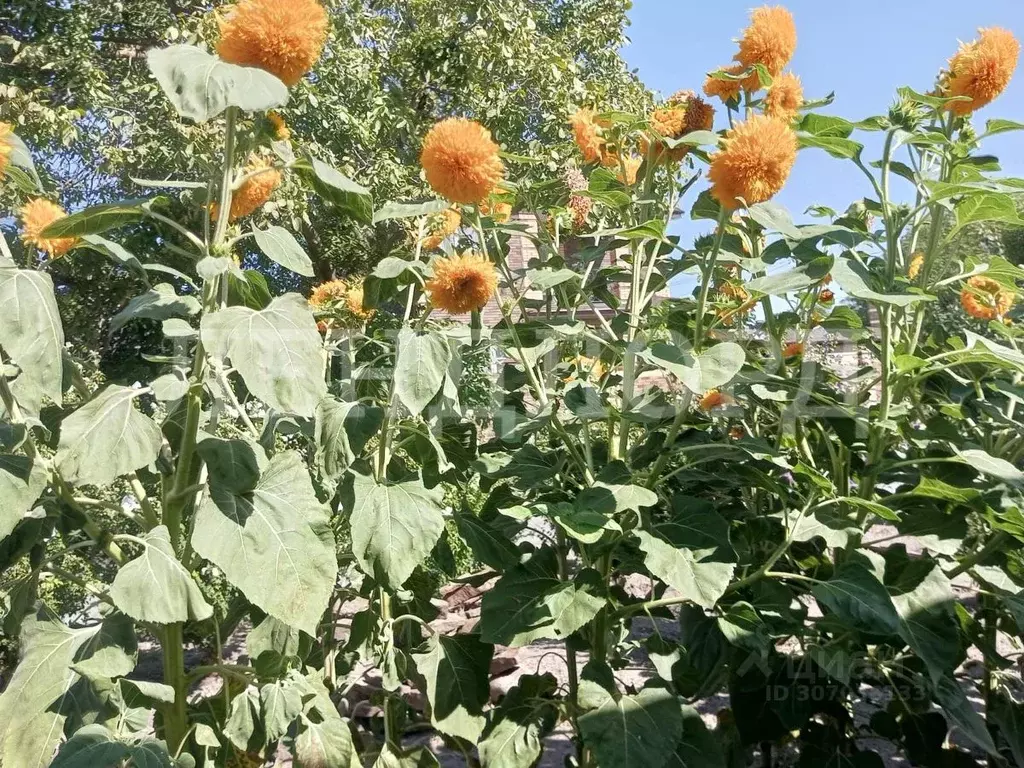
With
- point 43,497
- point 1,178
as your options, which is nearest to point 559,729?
point 43,497

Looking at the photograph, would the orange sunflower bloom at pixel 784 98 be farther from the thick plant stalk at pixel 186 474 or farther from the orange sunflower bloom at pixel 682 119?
the thick plant stalk at pixel 186 474

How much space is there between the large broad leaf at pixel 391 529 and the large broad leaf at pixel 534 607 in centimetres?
21

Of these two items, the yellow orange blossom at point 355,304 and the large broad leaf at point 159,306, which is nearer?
the large broad leaf at point 159,306

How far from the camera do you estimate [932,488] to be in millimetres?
1565

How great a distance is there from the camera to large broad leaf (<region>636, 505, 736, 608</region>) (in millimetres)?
1453

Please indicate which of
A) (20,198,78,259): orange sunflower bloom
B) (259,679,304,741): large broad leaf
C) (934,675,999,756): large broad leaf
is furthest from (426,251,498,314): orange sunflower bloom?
(934,675,999,756): large broad leaf

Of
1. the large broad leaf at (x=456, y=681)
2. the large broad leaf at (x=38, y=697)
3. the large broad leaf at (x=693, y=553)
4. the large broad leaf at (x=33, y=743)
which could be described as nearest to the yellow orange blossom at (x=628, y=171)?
the large broad leaf at (x=693, y=553)

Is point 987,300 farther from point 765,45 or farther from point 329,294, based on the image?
point 329,294

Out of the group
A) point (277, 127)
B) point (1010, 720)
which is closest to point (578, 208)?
point (277, 127)

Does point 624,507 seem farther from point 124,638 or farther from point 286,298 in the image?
point 124,638

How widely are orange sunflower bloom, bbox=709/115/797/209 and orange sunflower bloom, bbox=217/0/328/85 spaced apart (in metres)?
0.69

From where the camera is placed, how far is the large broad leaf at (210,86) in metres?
1.08

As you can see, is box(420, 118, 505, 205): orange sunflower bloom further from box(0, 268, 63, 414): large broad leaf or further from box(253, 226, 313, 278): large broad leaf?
box(0, 268, 63, 414): large broad leaf

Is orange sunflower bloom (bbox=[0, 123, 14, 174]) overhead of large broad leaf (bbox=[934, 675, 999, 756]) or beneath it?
overhead
